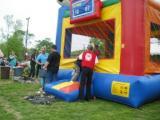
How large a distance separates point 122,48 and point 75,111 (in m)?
2.06

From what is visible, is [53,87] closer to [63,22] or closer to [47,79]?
[47,79]

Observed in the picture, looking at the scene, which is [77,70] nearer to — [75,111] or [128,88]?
[128,88]

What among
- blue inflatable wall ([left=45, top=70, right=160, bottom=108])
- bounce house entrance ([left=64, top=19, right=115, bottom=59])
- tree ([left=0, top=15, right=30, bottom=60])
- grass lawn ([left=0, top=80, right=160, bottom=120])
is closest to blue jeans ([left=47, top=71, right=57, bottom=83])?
blue inflatable wall ([left=45, top=70, right=160, bottom=108])

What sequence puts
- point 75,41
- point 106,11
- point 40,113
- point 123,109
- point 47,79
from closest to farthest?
1. point 40,113
2. point 123,109
3. point 106,11
4. point 47,79
5. point 75,41

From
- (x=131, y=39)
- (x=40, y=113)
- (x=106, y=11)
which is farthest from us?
(x=106, y=11)

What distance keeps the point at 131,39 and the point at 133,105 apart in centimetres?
156

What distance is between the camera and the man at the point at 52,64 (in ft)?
27.4

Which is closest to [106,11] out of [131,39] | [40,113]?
[131,39]

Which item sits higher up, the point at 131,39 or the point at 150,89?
the point at 131,39

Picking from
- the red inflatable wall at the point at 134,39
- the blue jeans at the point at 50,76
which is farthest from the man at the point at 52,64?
the red inflatable wall at the point at 134,39

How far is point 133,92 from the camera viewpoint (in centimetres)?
644

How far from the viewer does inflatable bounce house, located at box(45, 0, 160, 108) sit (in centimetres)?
671

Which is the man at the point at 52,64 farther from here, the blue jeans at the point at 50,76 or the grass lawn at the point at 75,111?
the grass lawn at the point at 75,111

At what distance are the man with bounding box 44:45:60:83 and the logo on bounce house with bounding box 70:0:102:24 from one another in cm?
112
